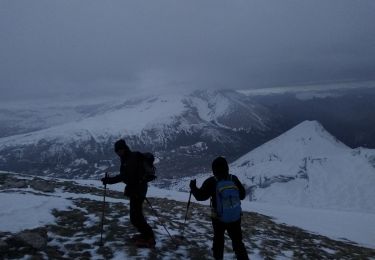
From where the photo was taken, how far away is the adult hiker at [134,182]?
1388 cm

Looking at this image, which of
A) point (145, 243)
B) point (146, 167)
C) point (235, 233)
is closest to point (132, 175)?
point (146, 167)

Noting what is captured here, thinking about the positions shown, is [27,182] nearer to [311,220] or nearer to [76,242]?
[76,242]

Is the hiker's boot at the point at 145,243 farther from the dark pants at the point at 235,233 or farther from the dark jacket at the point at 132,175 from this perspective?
the dark pants at the point at 235,233

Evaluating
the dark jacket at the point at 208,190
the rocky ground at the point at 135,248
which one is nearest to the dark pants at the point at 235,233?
the dark jacket at the point at 208,190

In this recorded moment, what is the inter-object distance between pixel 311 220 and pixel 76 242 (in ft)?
77.1

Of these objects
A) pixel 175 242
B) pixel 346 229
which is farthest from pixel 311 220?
pixel 175 242

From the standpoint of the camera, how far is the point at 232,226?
485 inches

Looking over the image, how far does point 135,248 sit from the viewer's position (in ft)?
45.4

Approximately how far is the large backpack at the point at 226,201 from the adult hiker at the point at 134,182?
10.9 ft

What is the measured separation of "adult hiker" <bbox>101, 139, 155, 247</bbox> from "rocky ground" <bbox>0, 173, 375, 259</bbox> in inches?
23.1

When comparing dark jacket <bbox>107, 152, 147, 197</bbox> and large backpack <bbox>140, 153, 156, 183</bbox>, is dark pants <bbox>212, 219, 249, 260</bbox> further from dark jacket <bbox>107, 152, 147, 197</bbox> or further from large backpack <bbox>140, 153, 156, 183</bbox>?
dark jacket <bbox>107, 152, 147, 197</bbox>

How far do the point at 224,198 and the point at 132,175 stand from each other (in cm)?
379

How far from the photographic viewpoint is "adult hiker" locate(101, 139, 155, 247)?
13883mm

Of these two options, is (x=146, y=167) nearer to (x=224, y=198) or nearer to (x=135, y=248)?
(x=135, y=248)
